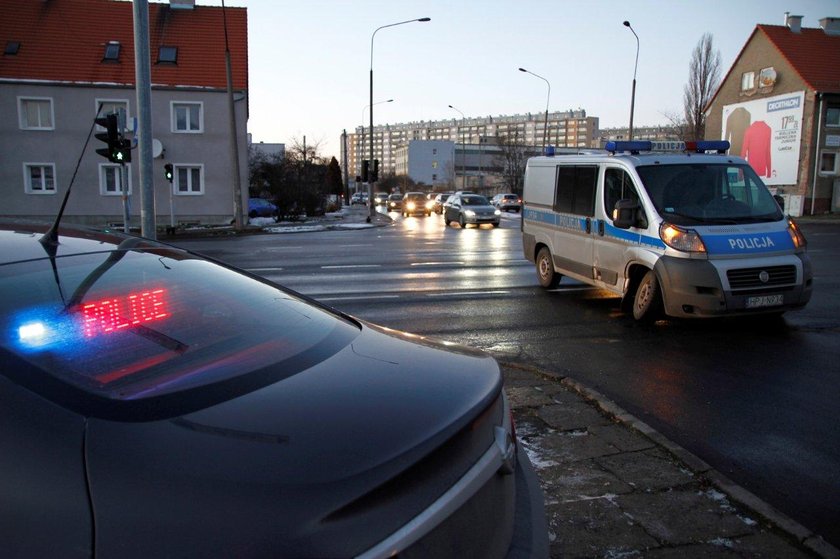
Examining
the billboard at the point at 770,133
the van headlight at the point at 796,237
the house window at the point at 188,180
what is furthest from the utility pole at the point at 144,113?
the billboard at the point at 770,133

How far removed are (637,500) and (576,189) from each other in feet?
22.8

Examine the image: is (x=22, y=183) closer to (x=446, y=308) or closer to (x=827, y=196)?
(x=446, y=308)

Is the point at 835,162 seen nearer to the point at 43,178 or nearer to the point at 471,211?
the point at 471,211

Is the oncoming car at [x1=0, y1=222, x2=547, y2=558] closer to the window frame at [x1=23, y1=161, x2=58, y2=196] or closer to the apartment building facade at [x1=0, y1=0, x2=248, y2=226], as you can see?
the apartment building facade at [x1=0, y1=0, x2=248, y2=226]

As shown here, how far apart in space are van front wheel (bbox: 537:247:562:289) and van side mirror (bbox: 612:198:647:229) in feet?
8.46

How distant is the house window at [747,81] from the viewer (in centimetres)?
4562

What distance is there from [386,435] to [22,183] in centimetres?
3722

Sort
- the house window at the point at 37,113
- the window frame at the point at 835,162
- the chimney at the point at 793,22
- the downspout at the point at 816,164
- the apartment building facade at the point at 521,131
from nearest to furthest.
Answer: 1. the house window at the point at 37,113
2. the downspout at the point at 816,164
3. the window frame at the point at 835,162
4. the chimney at the point at 793,22
5. the apartment building facade at the point at 521,131

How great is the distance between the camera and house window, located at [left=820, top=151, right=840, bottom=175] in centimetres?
4038

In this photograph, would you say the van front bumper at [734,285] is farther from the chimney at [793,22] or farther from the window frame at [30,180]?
the chimney at [793,22]

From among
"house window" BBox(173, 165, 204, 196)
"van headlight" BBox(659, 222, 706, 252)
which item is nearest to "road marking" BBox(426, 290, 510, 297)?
"van headlight" BBox(659, 222, 706, 252)

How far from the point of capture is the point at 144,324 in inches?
87.8

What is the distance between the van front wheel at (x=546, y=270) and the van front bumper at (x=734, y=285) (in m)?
3.28

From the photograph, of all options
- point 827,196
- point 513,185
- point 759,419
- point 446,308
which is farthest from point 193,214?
point 513,185
